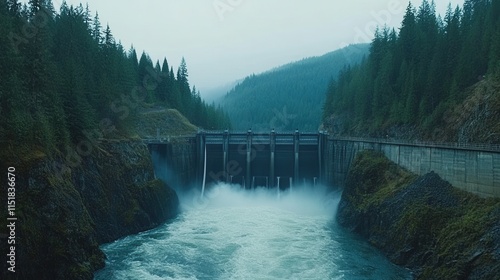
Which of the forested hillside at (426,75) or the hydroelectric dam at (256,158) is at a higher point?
the forested hillside at (426,75)

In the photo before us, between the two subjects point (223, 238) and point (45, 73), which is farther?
point (223, 238)

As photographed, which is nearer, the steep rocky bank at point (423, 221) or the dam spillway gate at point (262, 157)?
the steep rocky bank at point (423, 221)

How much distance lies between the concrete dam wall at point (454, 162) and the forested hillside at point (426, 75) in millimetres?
7280

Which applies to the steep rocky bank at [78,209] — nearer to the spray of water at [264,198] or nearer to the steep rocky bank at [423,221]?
the spray of water at [264,198]

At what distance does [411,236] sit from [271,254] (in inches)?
530

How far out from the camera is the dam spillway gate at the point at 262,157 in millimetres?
76688

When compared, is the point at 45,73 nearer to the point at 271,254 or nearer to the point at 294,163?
the point at 271,254

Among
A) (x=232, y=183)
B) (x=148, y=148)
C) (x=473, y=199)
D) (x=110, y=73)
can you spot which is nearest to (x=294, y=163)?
(x=232, y=183)

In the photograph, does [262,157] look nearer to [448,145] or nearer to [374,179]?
[374,179]

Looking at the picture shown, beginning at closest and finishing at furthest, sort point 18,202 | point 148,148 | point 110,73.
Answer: point 18,202 < point 148,148 < point 110,73

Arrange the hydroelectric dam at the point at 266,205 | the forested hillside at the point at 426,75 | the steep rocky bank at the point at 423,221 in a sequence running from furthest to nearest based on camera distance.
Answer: the forested hillside at the point at 426,75 → the hydroelectric dam at the point at 266,205 → the steep rocky bank at the point at 423,221

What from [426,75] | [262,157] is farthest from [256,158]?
[426,75]

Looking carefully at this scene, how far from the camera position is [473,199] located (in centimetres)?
3544

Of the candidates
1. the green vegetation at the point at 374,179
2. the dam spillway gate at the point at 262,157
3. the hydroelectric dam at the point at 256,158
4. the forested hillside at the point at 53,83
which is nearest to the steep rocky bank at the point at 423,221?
the green vegetation at the point at 374,179
